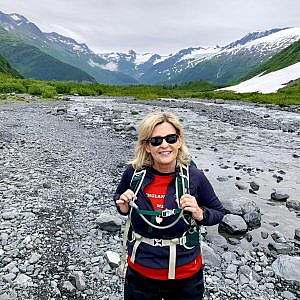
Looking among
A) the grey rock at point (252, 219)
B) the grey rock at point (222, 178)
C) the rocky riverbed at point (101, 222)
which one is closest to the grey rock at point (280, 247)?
the rocky riverbed at point (101, 222)

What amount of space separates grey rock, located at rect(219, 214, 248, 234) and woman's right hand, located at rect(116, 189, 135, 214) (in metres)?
5.99

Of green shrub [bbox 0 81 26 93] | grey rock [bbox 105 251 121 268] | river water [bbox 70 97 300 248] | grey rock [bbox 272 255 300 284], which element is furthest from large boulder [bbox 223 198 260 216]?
green shrub [bbox 0 81 26 93]

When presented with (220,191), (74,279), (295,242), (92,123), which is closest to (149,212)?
(74,279)

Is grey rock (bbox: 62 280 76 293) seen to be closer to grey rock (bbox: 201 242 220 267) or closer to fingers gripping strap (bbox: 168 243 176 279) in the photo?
grey rock (bbox: 201 242 220 267)

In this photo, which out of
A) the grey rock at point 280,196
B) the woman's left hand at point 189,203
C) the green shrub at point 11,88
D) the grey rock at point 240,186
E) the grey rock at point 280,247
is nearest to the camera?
the woman's left hand at point 189,203

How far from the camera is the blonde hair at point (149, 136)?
15.5ft

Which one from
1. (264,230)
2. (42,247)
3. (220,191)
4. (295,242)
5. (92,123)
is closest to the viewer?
(42,247)

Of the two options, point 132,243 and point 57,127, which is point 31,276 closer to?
point 132,243

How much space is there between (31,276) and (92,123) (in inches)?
994

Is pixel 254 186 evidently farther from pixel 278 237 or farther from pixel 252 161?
pixel 252 161

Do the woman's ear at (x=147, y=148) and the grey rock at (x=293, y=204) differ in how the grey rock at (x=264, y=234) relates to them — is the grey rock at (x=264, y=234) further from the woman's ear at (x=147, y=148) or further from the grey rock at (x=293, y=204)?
the woman's ear at (x=147, y=148)

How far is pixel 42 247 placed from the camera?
8508 mm

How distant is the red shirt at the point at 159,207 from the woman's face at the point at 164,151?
0.12 m

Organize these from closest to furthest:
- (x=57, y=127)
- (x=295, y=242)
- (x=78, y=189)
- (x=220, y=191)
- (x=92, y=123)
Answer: (x=295, y=242) < (x=78, y=189) < (x=220, y=191) < (x=57, y=127) < (x=92, y=123)
